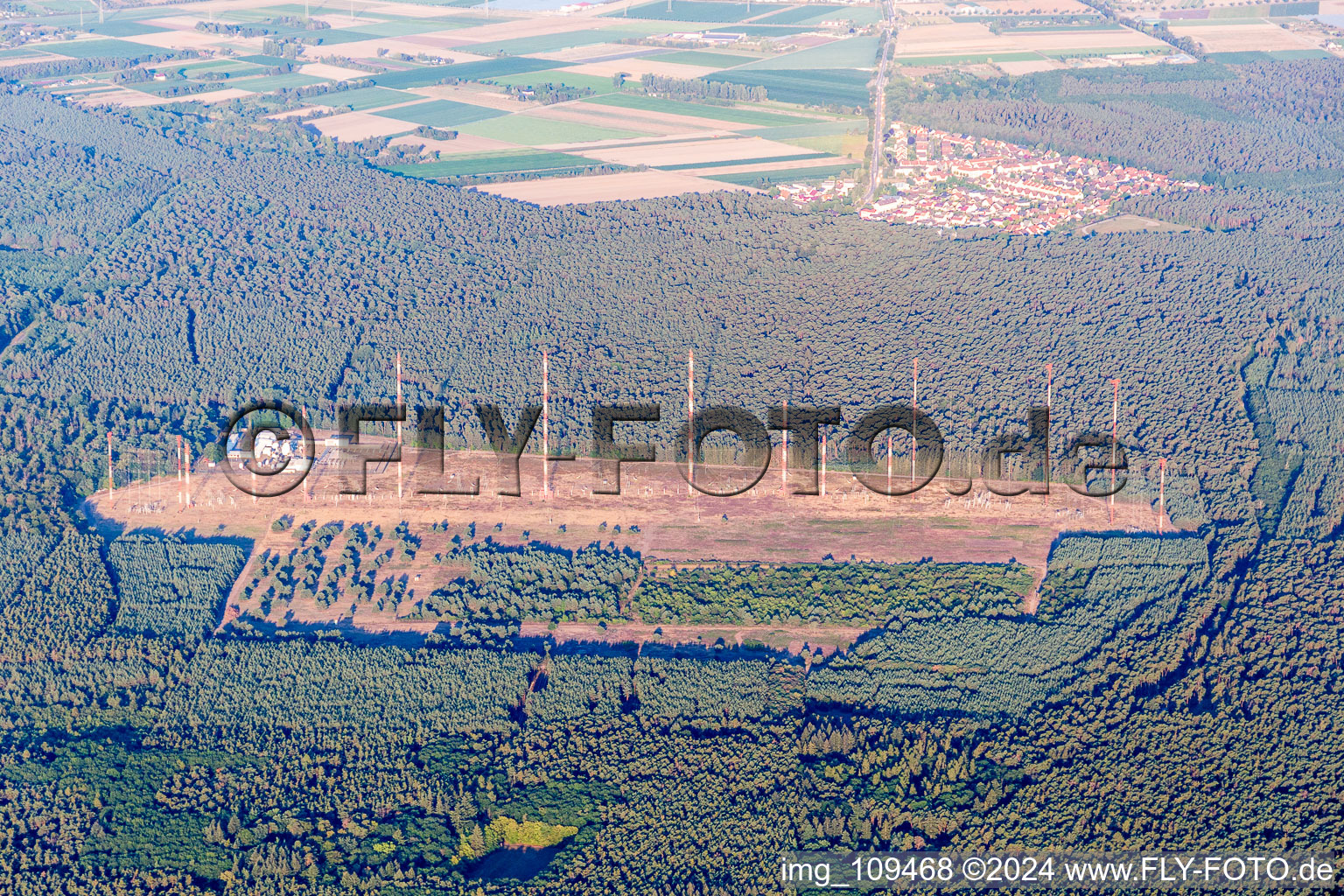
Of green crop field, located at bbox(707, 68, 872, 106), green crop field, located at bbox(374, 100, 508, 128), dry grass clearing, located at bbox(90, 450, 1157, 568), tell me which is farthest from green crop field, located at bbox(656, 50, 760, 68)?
dry grass clearing, located at bbox(90, 450, 1157, 568)

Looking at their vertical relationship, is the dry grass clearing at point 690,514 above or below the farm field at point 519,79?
below

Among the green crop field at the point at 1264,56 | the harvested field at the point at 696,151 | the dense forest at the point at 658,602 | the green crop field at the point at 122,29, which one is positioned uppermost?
the green crop field at the point at 122,29

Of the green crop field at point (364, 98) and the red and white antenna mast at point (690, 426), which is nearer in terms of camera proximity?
the red and white antenna mast at point (690, 426)

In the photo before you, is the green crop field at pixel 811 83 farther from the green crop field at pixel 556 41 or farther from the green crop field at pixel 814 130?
the green crop field at pixel 556 41

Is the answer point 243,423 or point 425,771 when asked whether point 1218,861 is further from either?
point 243,423

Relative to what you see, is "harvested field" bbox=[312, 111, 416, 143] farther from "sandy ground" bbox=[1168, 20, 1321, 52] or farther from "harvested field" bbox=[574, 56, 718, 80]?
"sandy ground" bbox=[1168, 20, 1321, 52]

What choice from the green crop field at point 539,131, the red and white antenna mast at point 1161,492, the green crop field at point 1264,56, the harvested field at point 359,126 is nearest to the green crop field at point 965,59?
the green crop field at point 1264,56

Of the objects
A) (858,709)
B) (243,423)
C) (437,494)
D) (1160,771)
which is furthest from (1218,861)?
(243,423)
